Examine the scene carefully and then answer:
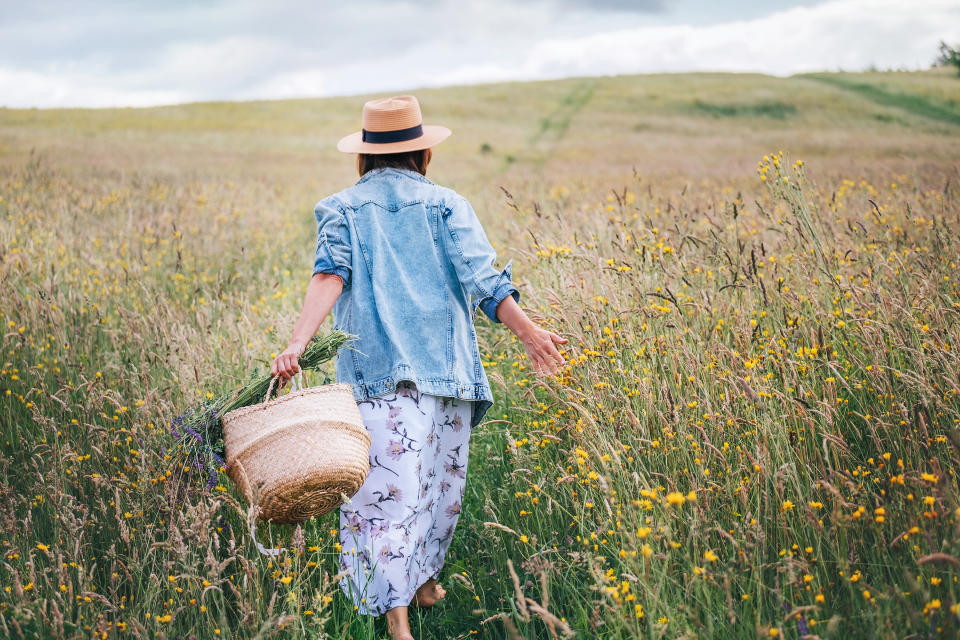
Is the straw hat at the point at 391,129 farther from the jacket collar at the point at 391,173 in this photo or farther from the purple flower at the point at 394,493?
the purple flower at the point at 394,493

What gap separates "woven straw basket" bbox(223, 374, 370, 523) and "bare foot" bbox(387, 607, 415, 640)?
575mm

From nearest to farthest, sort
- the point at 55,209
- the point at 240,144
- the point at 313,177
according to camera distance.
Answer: the point at 55,209, the point at 313,177, the point at 240,144

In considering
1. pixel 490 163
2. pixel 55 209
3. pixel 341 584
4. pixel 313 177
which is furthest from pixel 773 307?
pixel 490 163

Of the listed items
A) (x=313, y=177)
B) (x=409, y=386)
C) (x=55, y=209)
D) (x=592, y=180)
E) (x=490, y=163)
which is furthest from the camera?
(x=490, y=163)

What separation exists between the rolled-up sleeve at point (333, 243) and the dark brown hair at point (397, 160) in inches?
11.0

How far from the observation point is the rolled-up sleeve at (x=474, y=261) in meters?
2.72

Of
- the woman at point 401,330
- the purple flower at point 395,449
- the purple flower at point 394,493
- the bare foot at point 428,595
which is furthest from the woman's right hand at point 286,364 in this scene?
the bare foot at point 428,595

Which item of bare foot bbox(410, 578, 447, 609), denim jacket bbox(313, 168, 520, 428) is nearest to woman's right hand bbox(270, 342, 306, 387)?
denim jacket bbox(313, 168, 520, 428)

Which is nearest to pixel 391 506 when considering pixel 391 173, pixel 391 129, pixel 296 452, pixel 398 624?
pixel 398 624

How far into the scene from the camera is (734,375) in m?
2.66

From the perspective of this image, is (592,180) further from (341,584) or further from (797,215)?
(341,584)

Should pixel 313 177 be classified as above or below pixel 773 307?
above

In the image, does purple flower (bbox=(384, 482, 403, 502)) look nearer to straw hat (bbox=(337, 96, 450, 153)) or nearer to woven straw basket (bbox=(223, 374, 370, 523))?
woven straw basket (bbox=(223, 374, 370, 523))

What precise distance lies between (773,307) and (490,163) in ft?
54.5
